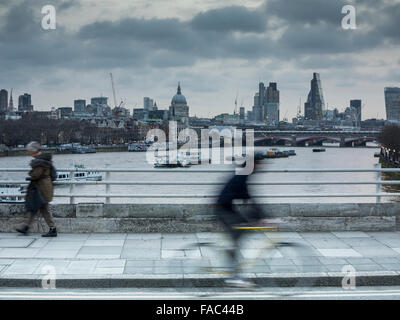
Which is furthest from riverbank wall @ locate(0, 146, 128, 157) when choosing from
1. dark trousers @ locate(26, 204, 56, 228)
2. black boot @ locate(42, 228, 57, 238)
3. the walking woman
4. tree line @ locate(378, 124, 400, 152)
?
the walking woman

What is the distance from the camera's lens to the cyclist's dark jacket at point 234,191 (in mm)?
5082

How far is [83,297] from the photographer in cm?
499

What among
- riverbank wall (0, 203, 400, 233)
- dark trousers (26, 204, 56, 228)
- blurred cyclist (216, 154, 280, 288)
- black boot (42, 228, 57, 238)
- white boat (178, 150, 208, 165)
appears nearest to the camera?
blurred cyclist (216, 154, 280, 288)

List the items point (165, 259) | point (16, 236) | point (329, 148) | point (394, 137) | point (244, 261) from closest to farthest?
point (244, 261) → point (165, 259) → point (16, 236) → point (394, 137) → point (329, 148)

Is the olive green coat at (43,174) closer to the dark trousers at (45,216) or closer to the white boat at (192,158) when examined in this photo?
the dark trousers at (45,216)

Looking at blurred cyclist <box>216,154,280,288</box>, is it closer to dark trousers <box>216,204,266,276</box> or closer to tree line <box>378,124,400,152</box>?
dark trousers <box>216,204,266,276</box>

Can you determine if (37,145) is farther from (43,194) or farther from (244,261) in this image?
Result: (244,261)

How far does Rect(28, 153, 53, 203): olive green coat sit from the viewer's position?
689 cm

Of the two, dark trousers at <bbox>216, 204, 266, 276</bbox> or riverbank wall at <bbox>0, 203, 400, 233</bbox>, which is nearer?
dark trousers at <bbox>216, 204, 266, 276</bbox>

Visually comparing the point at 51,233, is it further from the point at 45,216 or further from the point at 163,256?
the point at 163,256

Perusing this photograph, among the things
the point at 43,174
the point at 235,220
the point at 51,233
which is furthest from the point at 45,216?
the point at 235,220

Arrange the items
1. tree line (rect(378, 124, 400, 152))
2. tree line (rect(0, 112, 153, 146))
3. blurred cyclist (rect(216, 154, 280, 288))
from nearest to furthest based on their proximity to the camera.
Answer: blurred cyclist (rect(216, 154, 280, 288))
tree line (rect(378, 124, 400, 152))
tree line (rect(0, 112, 153, 146))
